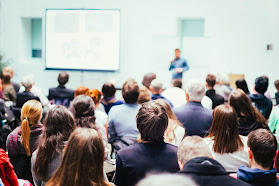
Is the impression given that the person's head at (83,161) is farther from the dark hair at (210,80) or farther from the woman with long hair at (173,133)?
the dark hair at (210,80)

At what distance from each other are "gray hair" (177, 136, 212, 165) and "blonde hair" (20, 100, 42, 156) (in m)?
1.61

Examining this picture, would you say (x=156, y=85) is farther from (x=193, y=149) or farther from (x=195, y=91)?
(x=193, y=149)

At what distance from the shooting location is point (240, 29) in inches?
333

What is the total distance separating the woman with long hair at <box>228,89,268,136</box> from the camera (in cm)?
327

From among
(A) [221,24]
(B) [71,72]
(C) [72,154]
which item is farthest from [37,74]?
(C) [72,154]

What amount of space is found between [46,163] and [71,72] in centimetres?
750

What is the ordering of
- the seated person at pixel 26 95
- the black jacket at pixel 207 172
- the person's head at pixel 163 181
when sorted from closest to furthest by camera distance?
the person's head at pixel 163 181 → the black jacket at pixel 207 172 → the seated person at pixel 26 95

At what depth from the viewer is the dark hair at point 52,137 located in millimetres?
2219

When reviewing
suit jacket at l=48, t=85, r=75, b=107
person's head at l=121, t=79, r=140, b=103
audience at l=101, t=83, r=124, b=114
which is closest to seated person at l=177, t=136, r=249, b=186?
person's head at l=121, t=79, r=140, b=103

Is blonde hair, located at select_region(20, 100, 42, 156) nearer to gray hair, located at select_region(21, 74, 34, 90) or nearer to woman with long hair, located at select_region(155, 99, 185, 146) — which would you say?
woman with long hair, located at select_region(155, 99, 185, 146)

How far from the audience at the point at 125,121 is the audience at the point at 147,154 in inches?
56.4

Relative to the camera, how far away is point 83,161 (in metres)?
1.54

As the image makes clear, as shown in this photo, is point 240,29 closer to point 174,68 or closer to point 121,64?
point 174,68

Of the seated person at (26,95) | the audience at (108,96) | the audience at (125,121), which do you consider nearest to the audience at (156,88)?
the audience at (108,96)
